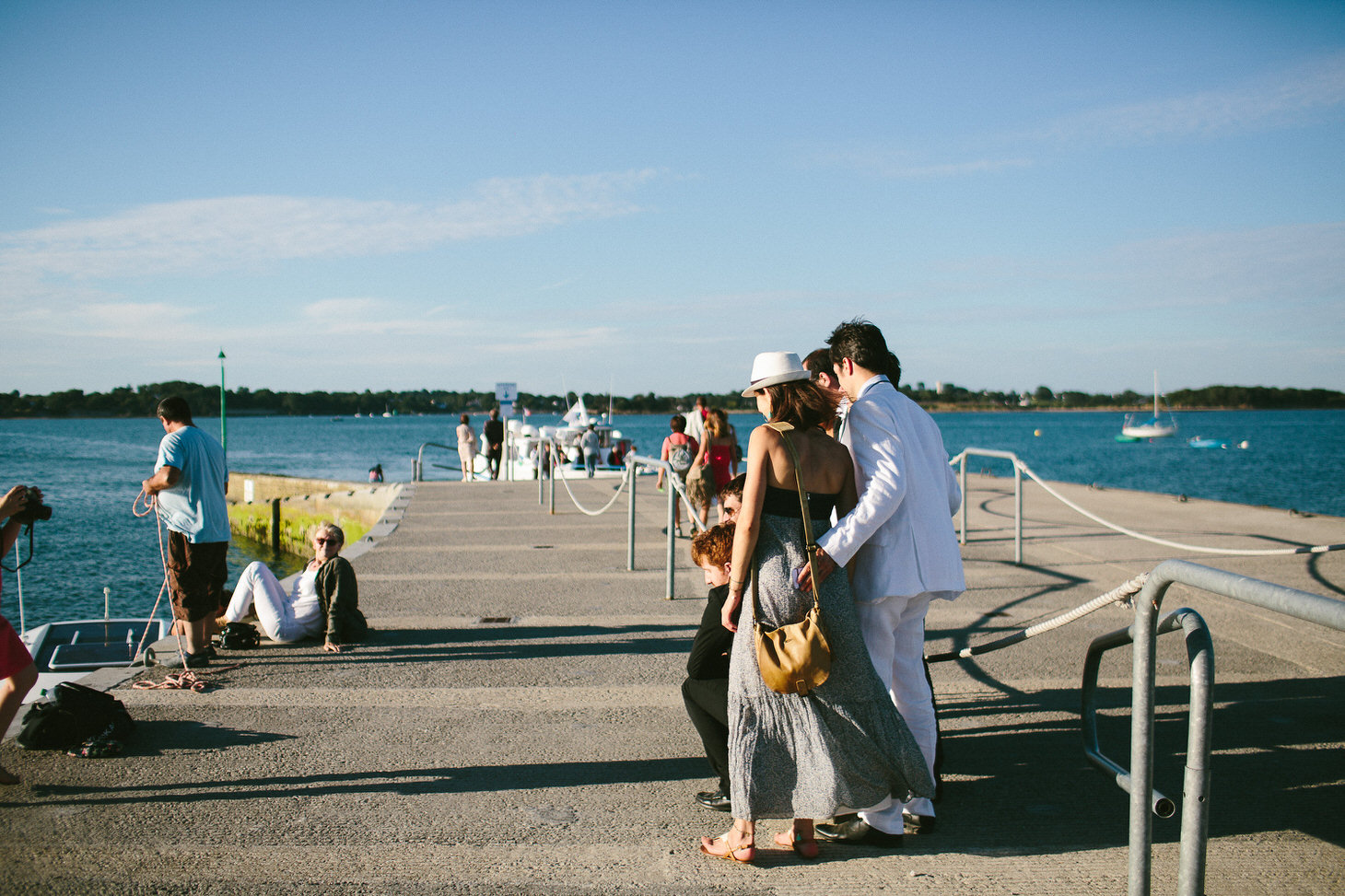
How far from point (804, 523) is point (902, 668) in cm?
84

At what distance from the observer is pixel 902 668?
12.0 feet

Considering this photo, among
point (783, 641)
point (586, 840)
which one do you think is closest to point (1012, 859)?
point (783, 641)

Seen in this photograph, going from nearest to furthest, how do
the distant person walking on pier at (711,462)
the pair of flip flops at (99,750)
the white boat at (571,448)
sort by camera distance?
the pair of flip flops at (99,750), the distant person walking on pier at (711,462), the white boat at (571,448)

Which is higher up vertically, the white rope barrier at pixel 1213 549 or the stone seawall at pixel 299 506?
the white rope barrier at pixel 1213 549

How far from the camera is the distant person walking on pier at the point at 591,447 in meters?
32.6

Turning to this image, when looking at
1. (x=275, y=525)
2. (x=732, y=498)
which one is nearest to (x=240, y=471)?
(x=275, y=525)

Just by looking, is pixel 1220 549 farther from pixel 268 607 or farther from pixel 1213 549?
pixel 268 607

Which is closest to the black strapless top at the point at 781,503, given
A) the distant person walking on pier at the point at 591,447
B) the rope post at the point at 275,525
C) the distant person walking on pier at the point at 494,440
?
the distant person walking on pier at the point at 494,440

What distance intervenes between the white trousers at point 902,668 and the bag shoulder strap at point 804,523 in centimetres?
38

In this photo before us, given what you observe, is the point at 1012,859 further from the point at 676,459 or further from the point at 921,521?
the point at 676,459

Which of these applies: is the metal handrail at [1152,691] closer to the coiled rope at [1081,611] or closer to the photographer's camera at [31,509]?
the coiled rope at [1081,611]

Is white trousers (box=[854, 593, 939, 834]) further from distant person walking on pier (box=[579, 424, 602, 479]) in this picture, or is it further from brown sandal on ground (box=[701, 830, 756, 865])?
distant person walking on pier (box=[579, 424, 602, 479])

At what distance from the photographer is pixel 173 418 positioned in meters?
6.17

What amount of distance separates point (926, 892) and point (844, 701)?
0.69 m
